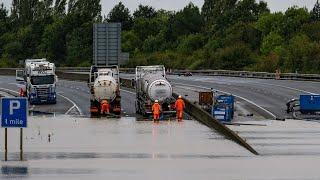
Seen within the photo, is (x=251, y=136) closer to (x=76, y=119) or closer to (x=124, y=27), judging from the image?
(x=76, y=119)

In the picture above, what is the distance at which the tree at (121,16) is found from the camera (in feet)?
629

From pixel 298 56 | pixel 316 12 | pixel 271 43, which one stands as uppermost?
pixel 316 12

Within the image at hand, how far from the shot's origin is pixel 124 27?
627 feet

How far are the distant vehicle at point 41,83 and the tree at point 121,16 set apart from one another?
118 m

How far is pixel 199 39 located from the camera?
529ft

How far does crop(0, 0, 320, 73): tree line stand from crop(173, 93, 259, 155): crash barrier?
55341 millimetres

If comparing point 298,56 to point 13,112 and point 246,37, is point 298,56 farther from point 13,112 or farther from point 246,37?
point 13,112

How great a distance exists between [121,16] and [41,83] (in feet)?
397

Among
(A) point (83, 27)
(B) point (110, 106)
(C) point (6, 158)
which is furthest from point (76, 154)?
(A) point (83, 27)

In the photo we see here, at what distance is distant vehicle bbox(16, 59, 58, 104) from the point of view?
72438mm

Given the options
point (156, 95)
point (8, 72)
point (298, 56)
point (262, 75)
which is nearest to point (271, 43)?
point (298, 56)

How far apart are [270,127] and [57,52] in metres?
Answer: 135

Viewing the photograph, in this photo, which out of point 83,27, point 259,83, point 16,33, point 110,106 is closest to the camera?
point 110,106

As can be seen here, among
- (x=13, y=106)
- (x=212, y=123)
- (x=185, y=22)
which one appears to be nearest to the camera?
(x=13, y=106)
